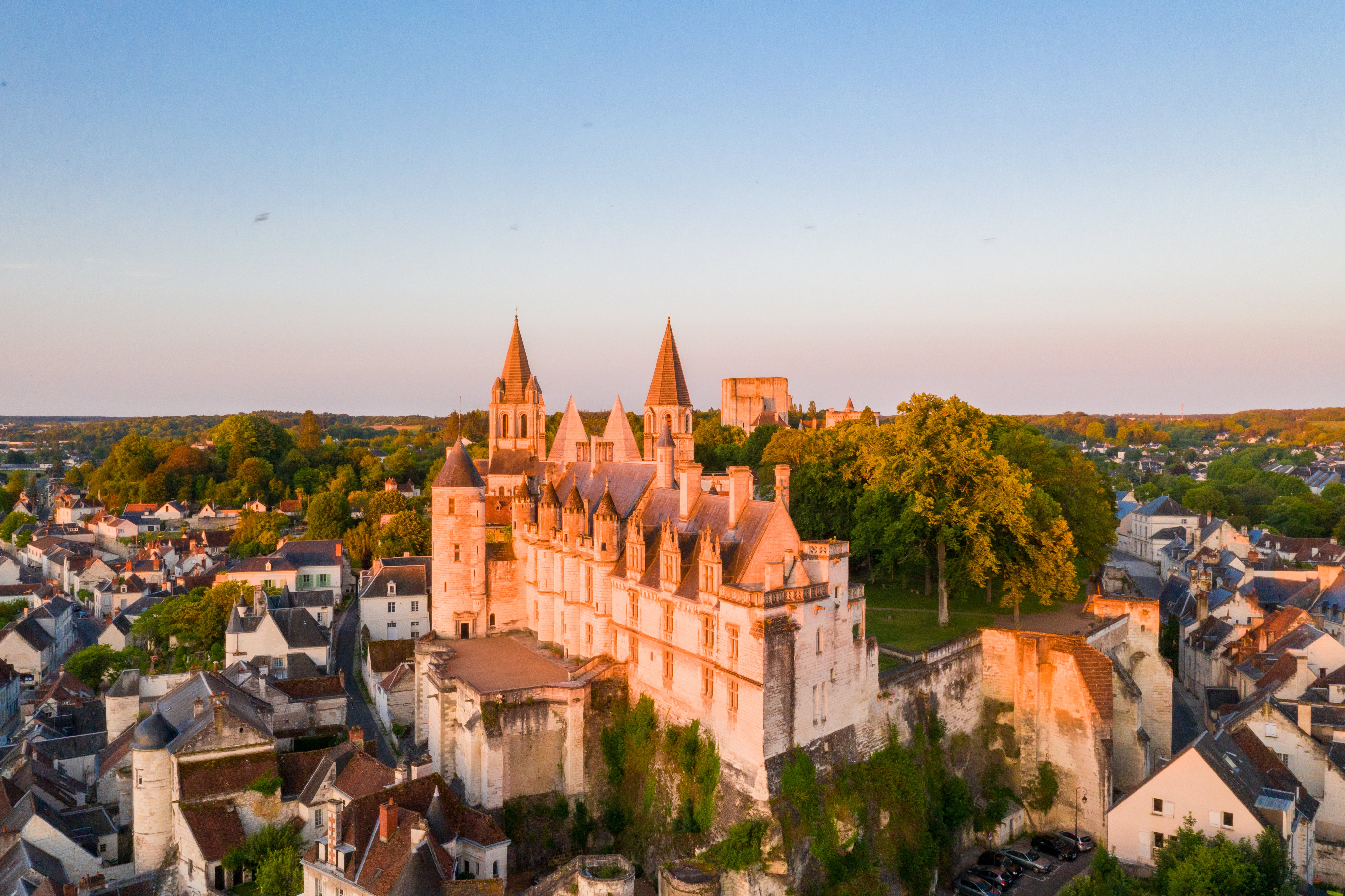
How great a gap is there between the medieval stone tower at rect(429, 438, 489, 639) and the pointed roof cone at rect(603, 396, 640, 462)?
25.9ft

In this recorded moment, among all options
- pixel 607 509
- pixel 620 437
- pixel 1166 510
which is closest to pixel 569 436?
pixel 620 437

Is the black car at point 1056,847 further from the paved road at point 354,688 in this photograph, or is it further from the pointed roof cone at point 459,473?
the pointed roof cone at point 459,473

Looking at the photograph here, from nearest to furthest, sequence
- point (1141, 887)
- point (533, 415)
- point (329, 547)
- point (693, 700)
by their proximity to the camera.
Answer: point (1141, 887) → point (693, 700) → point (533, 415) → point (329, 547)

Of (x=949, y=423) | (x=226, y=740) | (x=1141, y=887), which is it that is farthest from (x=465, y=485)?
(x=1141, y=887)

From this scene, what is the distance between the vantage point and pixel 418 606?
62.1 metres

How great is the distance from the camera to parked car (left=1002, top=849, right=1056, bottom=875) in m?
33.7

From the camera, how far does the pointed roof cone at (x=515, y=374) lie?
55.8 metres

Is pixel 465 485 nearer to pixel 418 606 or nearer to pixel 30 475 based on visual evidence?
pixel 418 606

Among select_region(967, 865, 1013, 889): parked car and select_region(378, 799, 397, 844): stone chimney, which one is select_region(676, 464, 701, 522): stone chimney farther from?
select_region(967, 865, 1013, 889): parked car

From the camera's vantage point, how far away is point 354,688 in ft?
178

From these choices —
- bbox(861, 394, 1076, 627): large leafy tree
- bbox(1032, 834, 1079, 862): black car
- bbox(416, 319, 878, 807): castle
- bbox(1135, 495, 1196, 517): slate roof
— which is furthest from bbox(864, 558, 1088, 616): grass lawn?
bbox(1135, 495, 1196, 517): slate roof

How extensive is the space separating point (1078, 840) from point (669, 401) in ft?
95.9

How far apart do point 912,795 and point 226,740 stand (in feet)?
90.1

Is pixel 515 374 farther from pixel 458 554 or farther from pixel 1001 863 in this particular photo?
pixel 1001 863
